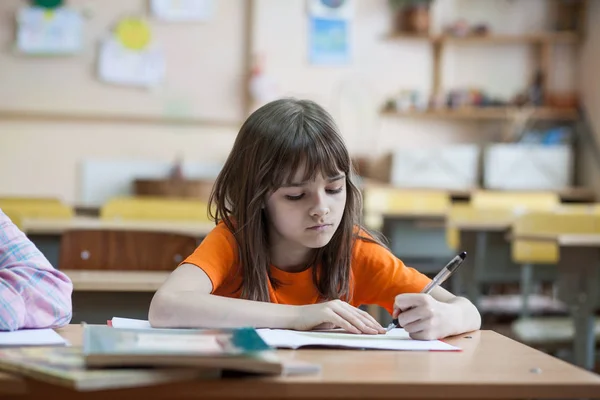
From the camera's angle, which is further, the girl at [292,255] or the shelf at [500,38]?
the shelf at [500,38]

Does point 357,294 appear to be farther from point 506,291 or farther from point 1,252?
point 506,291

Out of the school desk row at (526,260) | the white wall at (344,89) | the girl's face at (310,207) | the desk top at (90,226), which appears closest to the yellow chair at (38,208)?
the school desk row at (526,260)

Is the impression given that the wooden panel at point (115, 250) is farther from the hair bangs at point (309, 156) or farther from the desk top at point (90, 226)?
the hair bangs at point (309, 156)

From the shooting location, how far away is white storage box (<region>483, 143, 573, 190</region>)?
6.40 meters

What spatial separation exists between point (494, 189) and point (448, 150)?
397 mm

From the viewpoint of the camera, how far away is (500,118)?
22.3 feet

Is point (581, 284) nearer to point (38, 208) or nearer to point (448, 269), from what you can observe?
point (448, 269)

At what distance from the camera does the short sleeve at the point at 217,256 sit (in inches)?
60.0

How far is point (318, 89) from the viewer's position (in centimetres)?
670

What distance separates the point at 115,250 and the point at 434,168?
4.19 meters

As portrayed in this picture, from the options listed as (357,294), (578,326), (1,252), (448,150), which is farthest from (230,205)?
(448,150)

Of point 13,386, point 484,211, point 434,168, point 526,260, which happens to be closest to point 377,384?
point 13,386

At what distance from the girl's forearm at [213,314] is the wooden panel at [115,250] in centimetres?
105

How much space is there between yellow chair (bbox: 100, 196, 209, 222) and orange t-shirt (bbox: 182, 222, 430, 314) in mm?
2138
